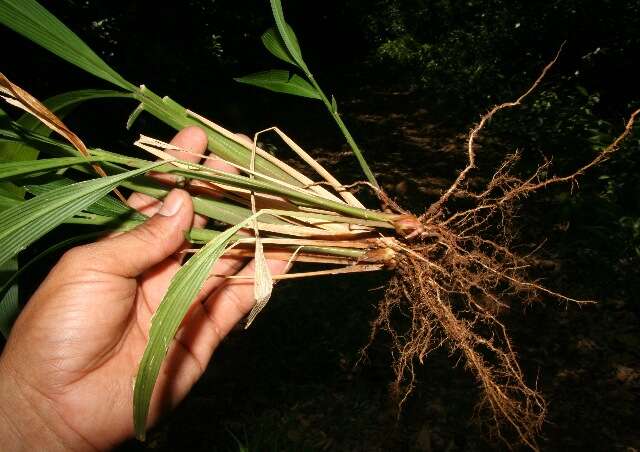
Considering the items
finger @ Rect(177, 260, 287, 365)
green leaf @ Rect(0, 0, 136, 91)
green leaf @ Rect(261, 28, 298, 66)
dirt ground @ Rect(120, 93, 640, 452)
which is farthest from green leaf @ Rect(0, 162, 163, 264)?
dirt ground @ Rect(120, 93, 640, 452)

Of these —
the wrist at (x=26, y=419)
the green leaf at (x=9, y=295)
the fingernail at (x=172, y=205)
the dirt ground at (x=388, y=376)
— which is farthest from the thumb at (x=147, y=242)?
the dirt ground at (x=388, y=376)

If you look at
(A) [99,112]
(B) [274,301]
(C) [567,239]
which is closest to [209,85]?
(A) [99,112]

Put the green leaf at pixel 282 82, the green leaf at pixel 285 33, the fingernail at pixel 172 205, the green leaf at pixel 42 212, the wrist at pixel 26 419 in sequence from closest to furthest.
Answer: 1. the green leaf at pixel 42 212
2. the wrist at pixel 26 419
3. the fingernail at pixel 172 205
4. the green leaf at pixel 285 33
5. the green leaf at pixel 282 82

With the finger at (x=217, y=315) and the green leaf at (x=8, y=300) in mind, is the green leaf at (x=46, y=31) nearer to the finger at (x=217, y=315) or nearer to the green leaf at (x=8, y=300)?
the green leaf at (x=8, y=300)

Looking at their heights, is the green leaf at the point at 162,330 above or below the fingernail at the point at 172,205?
below

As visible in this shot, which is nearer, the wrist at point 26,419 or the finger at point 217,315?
the wrist at point 26,419

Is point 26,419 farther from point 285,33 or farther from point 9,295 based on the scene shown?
point 285,33

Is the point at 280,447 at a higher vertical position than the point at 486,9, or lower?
lower

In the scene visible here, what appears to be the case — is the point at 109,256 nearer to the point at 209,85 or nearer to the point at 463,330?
the point at 463,330
